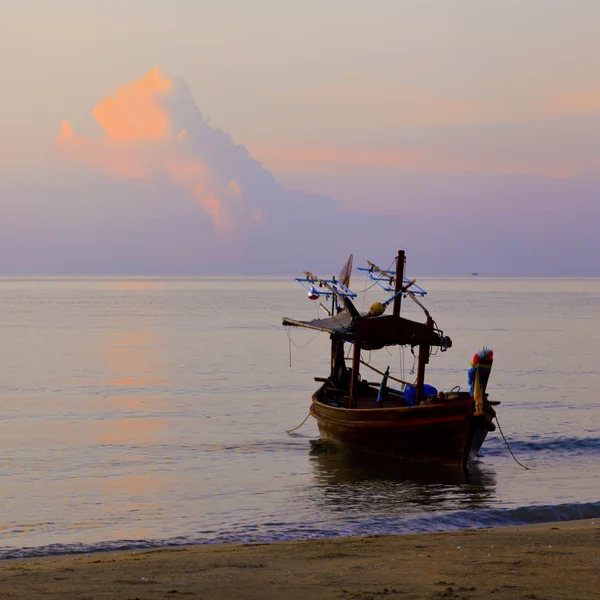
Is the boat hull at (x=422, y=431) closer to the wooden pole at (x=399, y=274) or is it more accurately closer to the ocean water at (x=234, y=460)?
the ocean water at (x=234, y=460)

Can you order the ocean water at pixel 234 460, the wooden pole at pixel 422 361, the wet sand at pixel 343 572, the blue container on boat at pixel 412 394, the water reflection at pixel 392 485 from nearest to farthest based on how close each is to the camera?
the wet sand at pixel 343 572
the ocean water at pixel 234 460
the water reflection at pixel 392 485
the wooden pole at pixel 422 361
the blue container on boat at pixel 412 394

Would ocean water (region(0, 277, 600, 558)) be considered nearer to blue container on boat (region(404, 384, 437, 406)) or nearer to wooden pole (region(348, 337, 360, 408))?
wooden pole (region(348, 337, 360, 408))

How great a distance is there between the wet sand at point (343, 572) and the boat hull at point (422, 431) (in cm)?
832

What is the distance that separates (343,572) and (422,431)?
12.2 meters

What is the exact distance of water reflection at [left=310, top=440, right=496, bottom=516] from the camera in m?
18.9

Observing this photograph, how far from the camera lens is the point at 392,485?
21.2 meters

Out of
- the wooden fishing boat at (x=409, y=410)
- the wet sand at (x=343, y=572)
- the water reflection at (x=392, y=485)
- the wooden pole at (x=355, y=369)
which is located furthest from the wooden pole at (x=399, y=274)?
the wet sand at (x=343, y=572)

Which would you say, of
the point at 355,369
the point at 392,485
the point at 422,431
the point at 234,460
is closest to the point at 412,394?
the point at 355,369

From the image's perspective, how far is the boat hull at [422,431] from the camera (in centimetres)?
2202

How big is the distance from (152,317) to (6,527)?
305ft

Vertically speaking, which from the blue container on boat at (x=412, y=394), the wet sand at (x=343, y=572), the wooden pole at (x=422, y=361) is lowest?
the wet sand at (x=343, y=572)

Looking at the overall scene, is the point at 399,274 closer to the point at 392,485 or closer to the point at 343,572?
the point at 392,485

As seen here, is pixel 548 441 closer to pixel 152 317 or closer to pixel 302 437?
pixel 302 437

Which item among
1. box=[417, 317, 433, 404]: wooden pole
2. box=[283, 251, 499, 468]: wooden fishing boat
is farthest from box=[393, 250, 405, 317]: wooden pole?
box=[417, 317, 433, 404]: wooden pole
